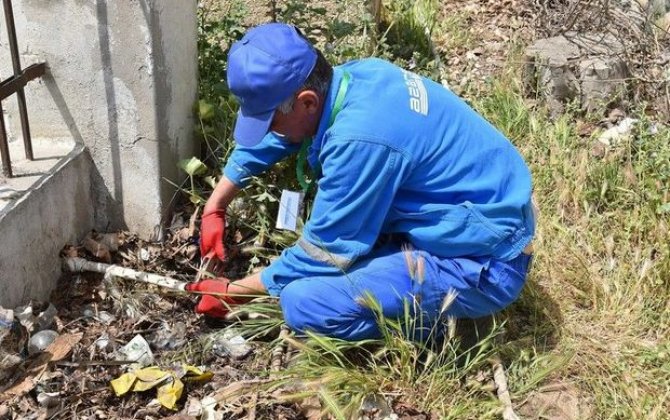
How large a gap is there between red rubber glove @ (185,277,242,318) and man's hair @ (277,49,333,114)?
0.74m

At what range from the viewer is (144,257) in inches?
121

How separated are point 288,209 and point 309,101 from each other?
2.13ft

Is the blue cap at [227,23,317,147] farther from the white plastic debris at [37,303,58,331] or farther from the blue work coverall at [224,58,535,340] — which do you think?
the white plastic debris at [37,303,58,331]

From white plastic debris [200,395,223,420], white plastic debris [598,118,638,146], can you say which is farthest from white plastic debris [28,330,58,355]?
white plastic debris [598,118,638,146]

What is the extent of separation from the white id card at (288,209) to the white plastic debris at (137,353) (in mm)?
647

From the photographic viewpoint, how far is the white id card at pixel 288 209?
9.44 feet

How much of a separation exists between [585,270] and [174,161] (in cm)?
174

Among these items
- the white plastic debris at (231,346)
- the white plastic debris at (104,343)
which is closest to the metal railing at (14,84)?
the white plastic debris at (104,343)

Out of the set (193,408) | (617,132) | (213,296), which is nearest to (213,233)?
(213,296)

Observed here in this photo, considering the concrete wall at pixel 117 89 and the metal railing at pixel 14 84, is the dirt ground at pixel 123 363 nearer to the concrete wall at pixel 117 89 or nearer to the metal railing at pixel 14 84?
the concrete wall at pixel 117 89

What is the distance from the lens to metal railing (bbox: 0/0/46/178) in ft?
8.65

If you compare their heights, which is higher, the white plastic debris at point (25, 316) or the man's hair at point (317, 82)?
the man's hair at point (317, 82)

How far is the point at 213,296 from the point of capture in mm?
2758

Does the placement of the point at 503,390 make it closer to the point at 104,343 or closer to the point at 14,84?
the point at 104,343
